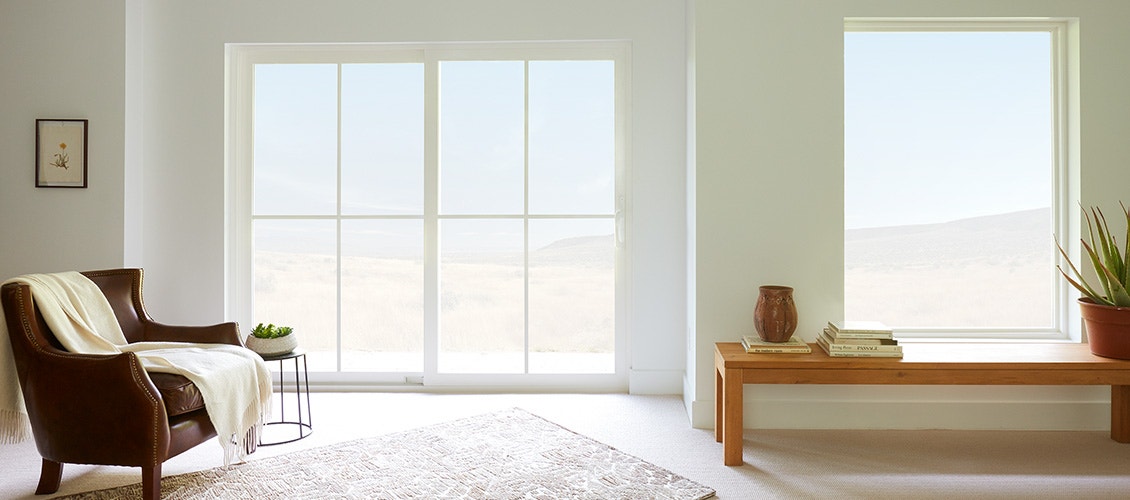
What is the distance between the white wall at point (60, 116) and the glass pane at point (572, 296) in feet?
7.70

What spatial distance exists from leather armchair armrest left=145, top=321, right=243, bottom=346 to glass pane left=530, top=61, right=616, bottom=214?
1.78 meters

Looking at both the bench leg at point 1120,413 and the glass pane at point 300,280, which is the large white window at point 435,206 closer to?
the glass pane at point 300,280

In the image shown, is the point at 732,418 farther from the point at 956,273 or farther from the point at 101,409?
the point at 101,409

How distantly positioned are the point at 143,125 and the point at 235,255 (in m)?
0.89

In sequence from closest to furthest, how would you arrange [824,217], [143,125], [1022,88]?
[824,217] < [1022,88] < [143,125]

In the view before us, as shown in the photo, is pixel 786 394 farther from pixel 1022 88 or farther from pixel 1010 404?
pixel 1022 88

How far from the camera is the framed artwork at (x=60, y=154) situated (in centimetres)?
374

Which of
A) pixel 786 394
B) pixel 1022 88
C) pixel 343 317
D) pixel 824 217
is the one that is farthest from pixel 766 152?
pixel 343 317

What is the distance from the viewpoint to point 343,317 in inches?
164

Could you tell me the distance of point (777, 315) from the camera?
305 centimetres

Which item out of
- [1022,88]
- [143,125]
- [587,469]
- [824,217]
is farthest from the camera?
[143,125]

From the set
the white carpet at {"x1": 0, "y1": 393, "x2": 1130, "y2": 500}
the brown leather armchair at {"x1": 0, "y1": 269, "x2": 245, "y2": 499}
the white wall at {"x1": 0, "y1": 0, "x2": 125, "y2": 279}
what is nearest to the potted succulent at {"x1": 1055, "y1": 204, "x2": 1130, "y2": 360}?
the white carpet at {"x1": 0, "y1": 393, "x2": 1130, "y2": 500}

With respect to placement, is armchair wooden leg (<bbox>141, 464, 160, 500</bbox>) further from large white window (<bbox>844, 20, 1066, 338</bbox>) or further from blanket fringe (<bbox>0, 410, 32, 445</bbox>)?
large white window (<bbox>844, 20, 1066, 338</bbox>)

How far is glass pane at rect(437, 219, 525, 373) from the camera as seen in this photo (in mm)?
4137
